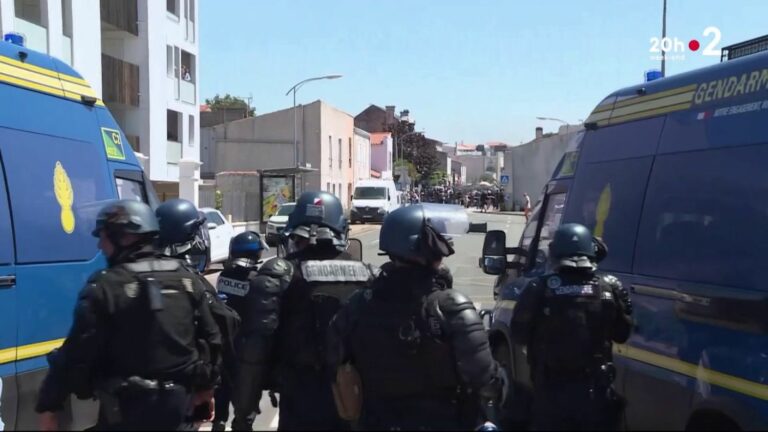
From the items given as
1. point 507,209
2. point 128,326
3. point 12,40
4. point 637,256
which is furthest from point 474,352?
point 507,209

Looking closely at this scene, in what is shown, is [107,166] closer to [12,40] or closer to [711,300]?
[12,40]

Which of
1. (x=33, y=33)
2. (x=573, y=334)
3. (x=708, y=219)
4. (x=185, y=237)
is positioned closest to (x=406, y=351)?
(x=573, y=334)

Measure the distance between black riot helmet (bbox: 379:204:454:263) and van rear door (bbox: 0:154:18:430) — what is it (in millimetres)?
2434

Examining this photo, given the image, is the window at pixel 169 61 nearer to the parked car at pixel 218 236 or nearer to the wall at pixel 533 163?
the parked car at pixel 218 236

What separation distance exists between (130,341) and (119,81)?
2484cm

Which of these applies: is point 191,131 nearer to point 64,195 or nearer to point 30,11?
point 30,11

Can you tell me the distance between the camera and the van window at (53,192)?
170 inches

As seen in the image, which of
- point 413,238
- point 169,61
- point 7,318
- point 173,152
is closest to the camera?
point 413,238

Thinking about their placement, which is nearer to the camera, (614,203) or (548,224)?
(614,203)

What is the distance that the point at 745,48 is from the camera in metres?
4.65

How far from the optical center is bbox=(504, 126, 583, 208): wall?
4859 cm

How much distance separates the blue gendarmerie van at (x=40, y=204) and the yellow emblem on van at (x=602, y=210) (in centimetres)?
337

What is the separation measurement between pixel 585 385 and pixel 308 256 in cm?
146

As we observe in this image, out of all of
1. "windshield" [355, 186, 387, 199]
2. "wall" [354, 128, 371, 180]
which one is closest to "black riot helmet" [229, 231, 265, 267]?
"windshield" [355, 186, 387, 199]
